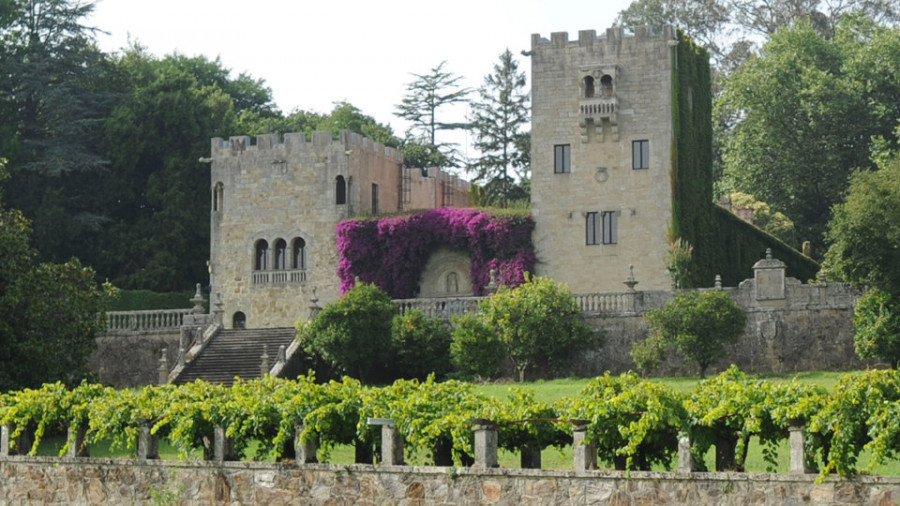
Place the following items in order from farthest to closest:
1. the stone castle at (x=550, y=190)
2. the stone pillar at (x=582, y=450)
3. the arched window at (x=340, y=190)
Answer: the arched window at (x=340, y=190)
the stone castle at (x=550, y=190)
the stone pillar at (x=582, y=450)

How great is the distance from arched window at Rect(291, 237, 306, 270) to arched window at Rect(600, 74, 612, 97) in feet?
34.5

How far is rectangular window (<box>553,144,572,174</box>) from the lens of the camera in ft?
178

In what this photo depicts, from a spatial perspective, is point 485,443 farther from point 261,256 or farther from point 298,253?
point 261,256

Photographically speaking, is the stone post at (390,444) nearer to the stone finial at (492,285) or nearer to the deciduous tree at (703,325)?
the deciduous tree at (703,325)

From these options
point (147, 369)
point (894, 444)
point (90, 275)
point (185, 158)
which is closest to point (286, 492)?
point (894, 444)

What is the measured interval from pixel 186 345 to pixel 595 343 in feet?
37.7

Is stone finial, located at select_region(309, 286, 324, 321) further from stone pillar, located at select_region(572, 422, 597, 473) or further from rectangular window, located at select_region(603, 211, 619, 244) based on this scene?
stone pillar, located at select_region(572, 422, 597, 473)

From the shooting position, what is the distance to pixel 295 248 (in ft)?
188

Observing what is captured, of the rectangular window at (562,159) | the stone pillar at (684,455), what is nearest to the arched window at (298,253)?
the rectangular window at (562,159)

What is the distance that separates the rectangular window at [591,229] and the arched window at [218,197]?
11978mm

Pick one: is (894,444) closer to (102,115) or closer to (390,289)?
(390,289)

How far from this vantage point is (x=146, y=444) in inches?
1217

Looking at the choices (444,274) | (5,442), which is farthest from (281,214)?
(5,442)

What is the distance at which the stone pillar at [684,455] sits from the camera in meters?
25.4
